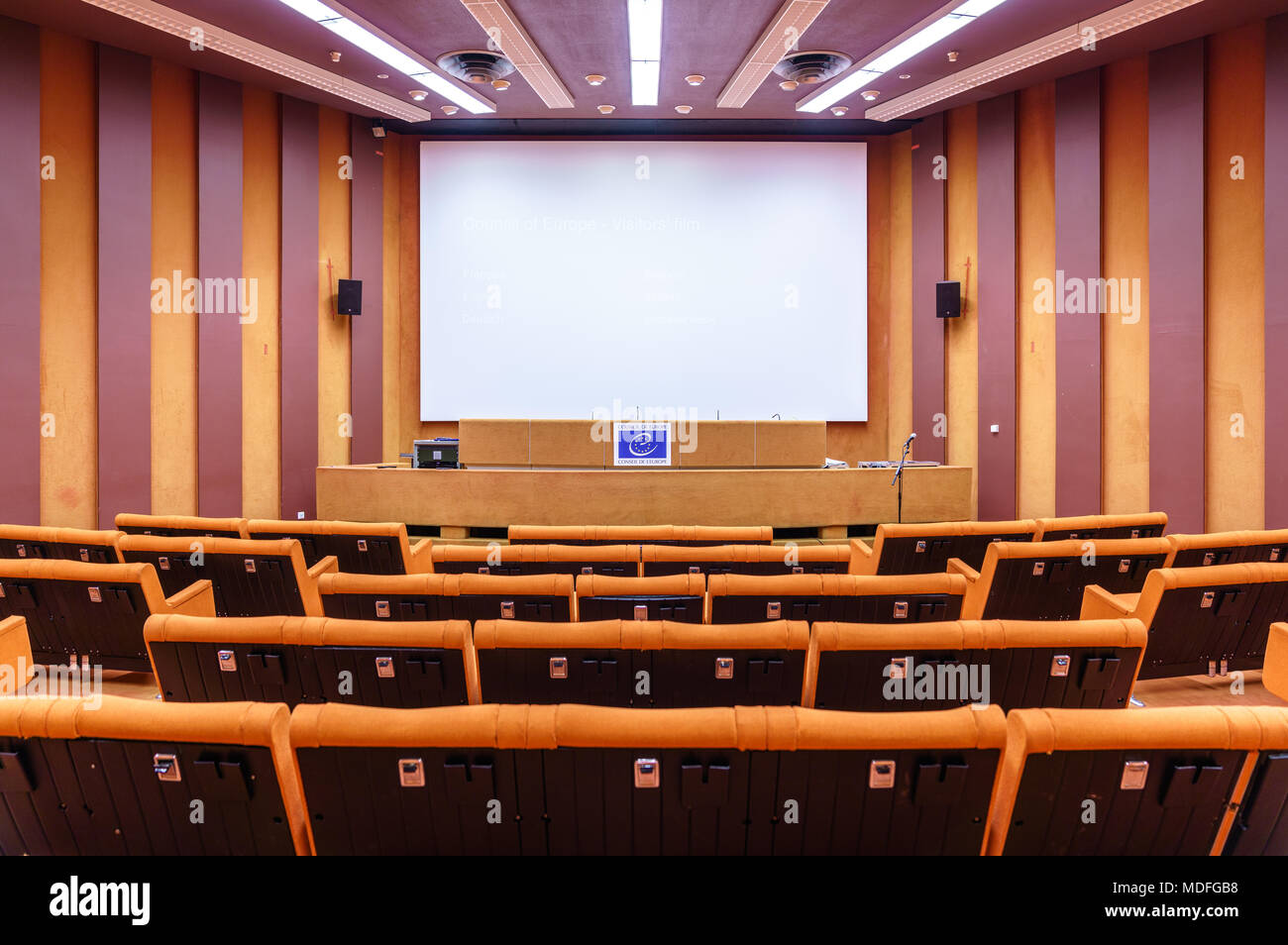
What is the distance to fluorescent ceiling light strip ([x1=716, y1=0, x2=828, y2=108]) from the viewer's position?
6.65 m

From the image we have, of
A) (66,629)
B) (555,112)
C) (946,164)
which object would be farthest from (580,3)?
(66,629)

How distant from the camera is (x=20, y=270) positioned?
22.5 feet

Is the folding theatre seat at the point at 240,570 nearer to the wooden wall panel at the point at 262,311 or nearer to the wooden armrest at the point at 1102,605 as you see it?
the wooden armrest at the point at 1102,605

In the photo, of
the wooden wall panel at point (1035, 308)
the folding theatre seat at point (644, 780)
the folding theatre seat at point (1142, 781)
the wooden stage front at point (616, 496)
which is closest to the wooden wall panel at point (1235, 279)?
the wooden wall panel at point (1035, 308)

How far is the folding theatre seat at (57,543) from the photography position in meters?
4.07

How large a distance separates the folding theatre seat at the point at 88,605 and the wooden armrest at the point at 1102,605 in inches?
153

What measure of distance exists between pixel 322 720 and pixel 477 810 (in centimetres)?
39

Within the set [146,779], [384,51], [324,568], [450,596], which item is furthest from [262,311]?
[146,779]

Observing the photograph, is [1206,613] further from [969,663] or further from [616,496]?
[616,496]

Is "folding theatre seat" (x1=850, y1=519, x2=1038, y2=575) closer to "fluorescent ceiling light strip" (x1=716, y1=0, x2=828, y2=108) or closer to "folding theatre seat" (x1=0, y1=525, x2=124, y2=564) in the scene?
"folding theatre seat" (x1=0, y1=525, x2=124, y2=564)

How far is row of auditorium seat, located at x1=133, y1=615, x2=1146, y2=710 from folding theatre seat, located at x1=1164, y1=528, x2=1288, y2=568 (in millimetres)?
1959

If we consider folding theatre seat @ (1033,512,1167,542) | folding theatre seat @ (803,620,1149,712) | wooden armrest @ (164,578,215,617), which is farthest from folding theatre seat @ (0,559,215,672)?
folding theatre seat @ (1033,512,1167,542)

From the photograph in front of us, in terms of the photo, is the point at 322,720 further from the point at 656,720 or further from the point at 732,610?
the point at 732,610

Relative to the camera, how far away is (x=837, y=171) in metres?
10.3
